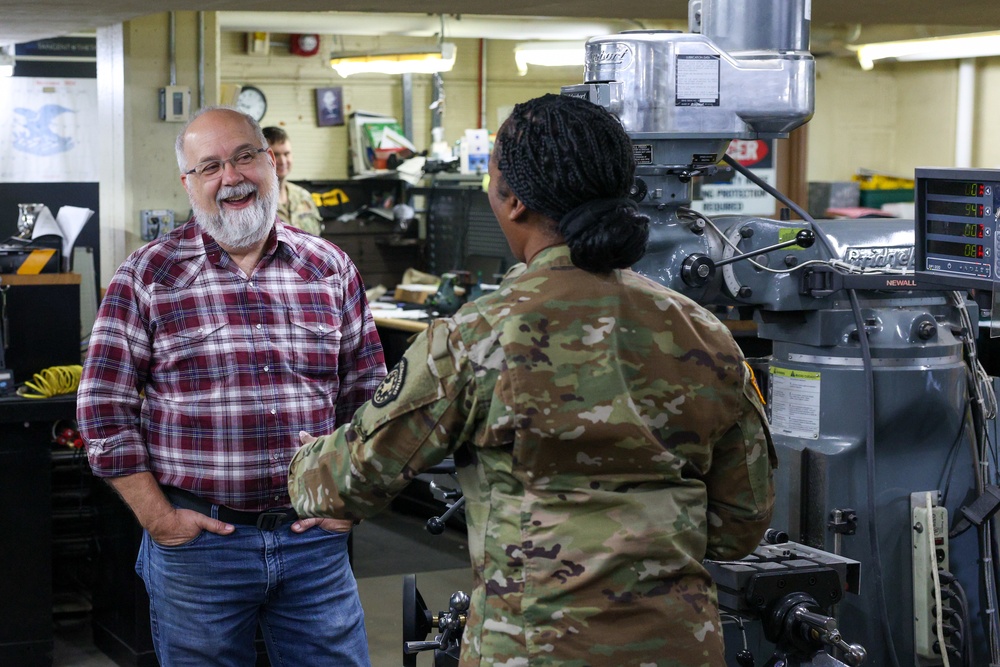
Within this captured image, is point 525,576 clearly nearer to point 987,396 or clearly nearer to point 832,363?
point 832,363

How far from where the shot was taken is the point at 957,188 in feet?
8.32

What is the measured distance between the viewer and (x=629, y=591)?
1497 millimetres

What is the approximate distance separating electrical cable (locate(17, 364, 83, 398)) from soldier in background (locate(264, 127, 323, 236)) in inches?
78.2

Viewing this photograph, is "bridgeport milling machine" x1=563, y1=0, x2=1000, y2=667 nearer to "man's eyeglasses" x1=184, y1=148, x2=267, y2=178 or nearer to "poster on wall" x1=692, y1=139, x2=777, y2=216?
"man's eyeglasses" x1=184, y1=148, x2=267, y2=178

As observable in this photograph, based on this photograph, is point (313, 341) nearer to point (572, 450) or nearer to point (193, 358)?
point (193, 358)

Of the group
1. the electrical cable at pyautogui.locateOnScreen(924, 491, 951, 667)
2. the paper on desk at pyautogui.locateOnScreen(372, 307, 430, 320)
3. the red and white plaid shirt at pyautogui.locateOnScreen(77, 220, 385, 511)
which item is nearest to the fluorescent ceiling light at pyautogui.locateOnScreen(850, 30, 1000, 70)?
the paper on desk at pyautogui.locateOnScreen(372, 307, 430, 320)

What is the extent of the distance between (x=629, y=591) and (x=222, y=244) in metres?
1.17

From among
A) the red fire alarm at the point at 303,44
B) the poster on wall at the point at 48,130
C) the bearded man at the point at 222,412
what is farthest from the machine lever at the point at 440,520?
the red fire alarm at the point at 303,44

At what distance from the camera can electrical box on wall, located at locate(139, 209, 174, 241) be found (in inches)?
213

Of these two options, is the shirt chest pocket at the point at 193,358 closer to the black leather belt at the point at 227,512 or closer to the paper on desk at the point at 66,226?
the black leather belt at the point at 227,512

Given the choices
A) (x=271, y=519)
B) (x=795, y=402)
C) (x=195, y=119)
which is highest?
(x=195, y=119)

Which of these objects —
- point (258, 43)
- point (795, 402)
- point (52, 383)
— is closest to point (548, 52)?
point (258, 43)

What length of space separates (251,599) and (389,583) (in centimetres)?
265

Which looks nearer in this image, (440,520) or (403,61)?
(440,520)
